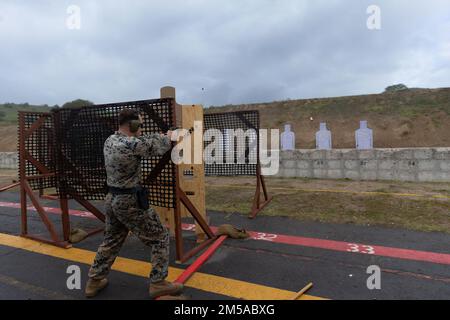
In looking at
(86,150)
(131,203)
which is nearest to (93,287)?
(131,203)

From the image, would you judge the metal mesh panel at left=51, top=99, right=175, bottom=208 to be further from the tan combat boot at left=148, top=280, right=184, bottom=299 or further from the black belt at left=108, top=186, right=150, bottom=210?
the tan combat boot at left=148, top=280, right=184, bottom=299

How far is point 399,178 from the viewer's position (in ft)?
35.2

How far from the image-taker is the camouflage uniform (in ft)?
9.95

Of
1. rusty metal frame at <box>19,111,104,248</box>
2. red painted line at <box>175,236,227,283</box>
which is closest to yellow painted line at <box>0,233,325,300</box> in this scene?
red painted line at <box>175,236,227,283</box>

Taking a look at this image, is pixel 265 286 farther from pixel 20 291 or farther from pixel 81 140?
pixel 81 140

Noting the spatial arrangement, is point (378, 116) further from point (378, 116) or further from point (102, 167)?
point (102, 167)

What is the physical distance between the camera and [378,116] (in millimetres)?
16828

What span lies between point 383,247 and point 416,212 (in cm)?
239

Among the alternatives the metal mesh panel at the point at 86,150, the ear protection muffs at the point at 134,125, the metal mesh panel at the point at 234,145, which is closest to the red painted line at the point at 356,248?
the metal mesh panel at the point at 86,150

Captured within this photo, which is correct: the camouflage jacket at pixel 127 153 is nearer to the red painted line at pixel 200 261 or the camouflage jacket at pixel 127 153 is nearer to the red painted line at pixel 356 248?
the red painted line at pixel 200 261

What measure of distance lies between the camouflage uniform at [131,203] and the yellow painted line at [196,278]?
1.81 feet

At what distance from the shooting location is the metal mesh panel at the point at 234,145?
6.89 m

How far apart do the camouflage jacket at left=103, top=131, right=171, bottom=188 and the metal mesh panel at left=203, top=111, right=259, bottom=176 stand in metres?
3.76

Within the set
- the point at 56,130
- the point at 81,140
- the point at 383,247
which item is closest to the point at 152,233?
the point at 81,140
